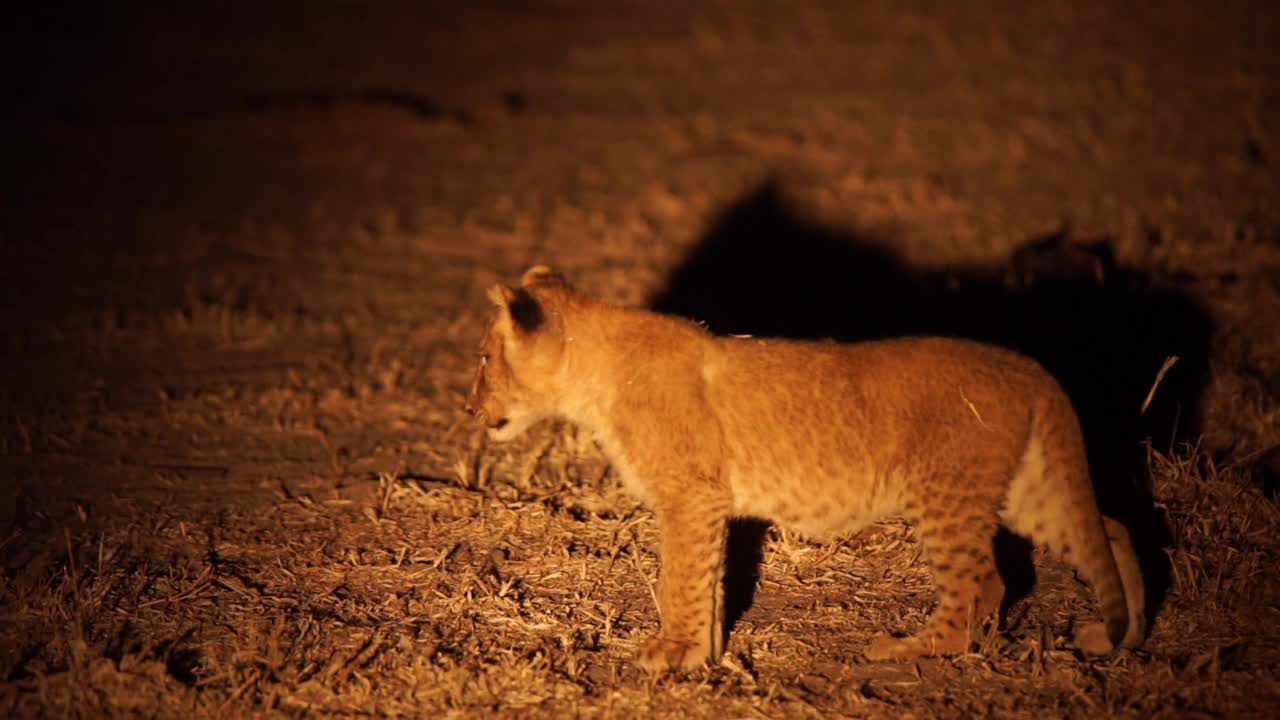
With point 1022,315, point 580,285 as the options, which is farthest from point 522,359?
point 1022,315

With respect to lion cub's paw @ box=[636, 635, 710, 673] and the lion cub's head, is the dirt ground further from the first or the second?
the lion cub's head

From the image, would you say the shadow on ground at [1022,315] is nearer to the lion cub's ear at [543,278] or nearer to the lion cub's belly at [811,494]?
the lion cub's belly at [811,494]

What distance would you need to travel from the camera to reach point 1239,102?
11.0m

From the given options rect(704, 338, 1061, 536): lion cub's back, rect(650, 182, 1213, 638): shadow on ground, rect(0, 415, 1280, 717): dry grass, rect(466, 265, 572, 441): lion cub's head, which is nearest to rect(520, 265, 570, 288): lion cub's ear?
rect(466, 265, 572, 441): lion cub's head

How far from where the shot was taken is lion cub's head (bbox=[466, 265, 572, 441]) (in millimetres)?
4508

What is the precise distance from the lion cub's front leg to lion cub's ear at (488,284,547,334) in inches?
32.7

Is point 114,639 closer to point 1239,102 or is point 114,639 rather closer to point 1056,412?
point 1056,412

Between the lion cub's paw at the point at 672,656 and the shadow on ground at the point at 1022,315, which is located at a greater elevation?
the shadow on ground at the point at 1022,315

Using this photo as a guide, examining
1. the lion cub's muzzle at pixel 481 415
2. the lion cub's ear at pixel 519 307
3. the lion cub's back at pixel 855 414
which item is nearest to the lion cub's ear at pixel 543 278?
the lion cub's ear at pixel 519 307

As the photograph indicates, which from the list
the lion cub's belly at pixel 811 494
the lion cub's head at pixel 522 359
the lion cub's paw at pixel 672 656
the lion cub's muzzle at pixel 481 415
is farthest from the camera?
the lion cub's muzzle at pixel 481 415

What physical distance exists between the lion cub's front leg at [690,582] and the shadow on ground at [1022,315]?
0.38 metres

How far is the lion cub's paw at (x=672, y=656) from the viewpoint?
4.11 metres

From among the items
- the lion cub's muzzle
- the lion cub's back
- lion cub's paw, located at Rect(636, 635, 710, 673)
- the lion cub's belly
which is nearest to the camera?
lion cub's paw, located at Rect(636, 635, 710, 673)

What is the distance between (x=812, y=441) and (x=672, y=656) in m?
0.93
